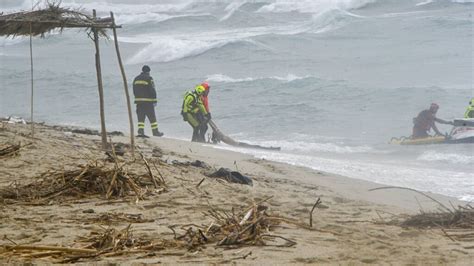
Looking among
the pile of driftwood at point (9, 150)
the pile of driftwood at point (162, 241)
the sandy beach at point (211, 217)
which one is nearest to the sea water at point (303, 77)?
the sandy beach at point (211, 217)

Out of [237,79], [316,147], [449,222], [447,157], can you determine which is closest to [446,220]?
[449,222]

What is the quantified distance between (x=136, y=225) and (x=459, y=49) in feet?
89.4

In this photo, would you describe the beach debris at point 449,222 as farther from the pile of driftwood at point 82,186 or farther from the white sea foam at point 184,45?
the white sea foam at point 184,45

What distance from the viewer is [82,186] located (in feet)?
24.6

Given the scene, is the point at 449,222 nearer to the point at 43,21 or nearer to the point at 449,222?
the point at 449,222

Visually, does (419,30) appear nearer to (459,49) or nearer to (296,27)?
(459,49)

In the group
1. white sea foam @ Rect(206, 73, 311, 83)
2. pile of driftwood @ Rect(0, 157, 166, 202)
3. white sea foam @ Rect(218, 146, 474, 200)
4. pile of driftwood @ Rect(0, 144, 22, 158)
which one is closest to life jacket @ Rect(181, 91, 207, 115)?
white sea foam @ Rect(218, 146, 474, 200)

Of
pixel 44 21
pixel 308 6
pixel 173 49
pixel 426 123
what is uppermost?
pixel 308 6

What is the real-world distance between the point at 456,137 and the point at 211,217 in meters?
11.1

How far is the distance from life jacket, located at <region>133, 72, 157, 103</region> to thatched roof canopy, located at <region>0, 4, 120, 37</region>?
17.8 ft

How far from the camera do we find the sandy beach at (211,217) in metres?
5.09

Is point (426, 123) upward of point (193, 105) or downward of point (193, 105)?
downward

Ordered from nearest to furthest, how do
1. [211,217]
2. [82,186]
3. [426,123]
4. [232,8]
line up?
[211,217] < [82,186] < [426,123] < [232,8]

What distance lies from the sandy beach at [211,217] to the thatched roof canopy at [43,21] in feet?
4.89
